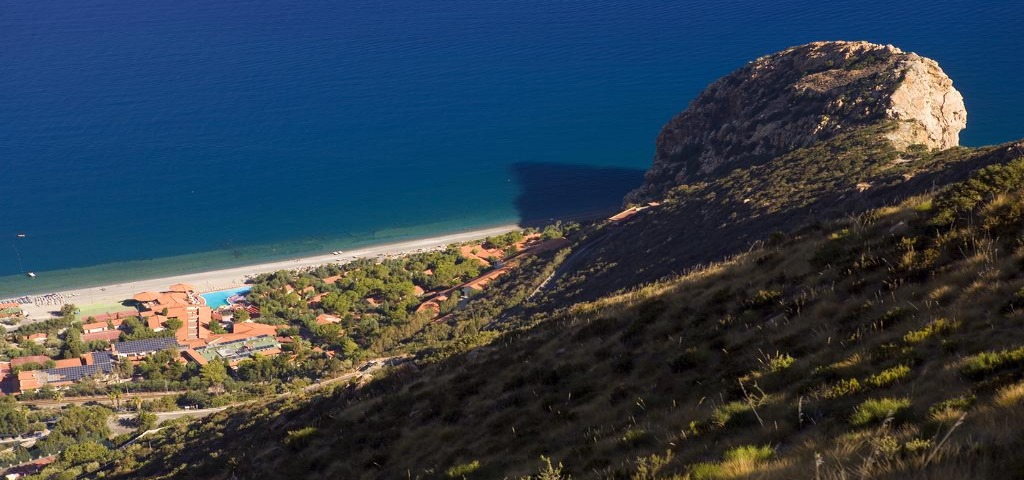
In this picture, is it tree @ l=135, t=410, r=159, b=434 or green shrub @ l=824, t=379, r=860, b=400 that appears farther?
tree @ l=135, t=410, r=159, b=434

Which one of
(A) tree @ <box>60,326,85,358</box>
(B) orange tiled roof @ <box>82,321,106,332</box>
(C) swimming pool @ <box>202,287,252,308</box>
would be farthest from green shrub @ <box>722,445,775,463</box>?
(C) swimming pool @ <box>202,287,252,308</box>

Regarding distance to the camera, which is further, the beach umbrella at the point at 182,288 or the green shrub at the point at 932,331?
the beach umbrella at the point at 182,288

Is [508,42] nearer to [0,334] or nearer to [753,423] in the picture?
[0,334]

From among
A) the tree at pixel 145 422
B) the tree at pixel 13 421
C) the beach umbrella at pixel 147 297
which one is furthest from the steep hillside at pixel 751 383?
the beach umbrella at pixel 147 297

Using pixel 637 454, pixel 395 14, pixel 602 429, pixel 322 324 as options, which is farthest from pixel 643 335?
pixel 395 14

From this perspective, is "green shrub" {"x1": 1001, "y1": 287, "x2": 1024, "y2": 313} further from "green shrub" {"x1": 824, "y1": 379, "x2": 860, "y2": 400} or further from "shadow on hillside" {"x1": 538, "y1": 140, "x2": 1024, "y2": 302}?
"shadow on hillside" {"x1": 538, "y1": 140, "x2": 1024, "y2": 302}

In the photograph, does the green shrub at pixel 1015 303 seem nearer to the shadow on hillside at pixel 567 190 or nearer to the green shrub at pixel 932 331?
the green shrub at pixel 932 331

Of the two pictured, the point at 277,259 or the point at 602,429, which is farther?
the point at 277,259
